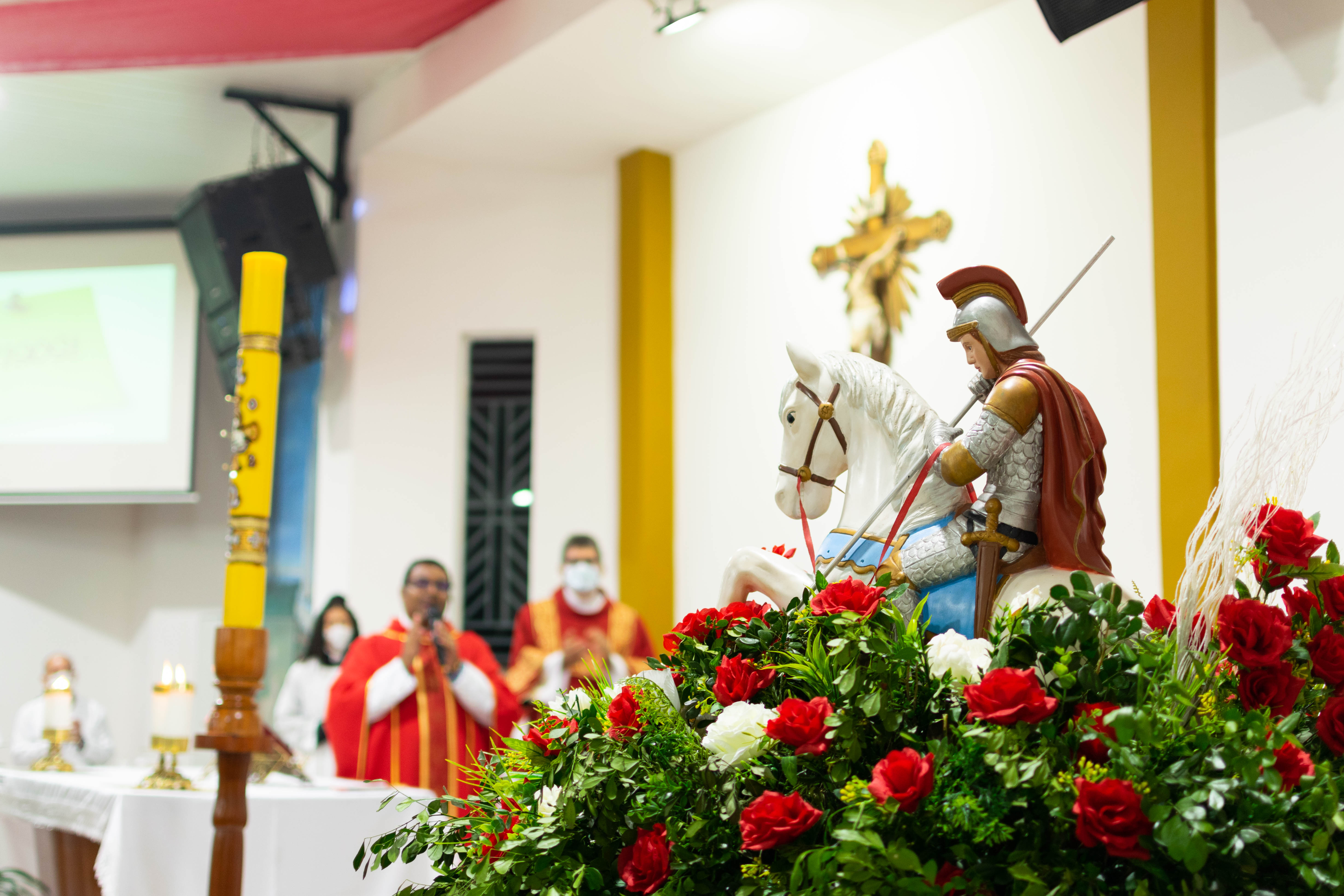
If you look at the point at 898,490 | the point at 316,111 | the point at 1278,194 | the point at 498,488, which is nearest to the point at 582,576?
the point at 498,488

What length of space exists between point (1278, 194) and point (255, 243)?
5669 mm

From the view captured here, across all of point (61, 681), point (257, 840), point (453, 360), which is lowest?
point (257, 840)

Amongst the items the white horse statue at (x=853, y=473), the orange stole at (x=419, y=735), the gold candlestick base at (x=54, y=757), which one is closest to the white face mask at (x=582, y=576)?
the orange stole at (x=419, y=735)

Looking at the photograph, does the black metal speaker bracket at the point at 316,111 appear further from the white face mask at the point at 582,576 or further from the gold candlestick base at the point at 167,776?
the gold candlestick base at the point at 167,776

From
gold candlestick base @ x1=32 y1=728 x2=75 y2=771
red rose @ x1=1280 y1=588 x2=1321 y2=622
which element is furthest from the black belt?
gold candlestick base @ x1=32 y1=728 x2=75 y2=771

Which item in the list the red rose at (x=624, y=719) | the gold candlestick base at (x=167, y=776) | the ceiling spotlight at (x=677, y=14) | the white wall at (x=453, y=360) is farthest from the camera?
the white wall at (x=453, y=360)

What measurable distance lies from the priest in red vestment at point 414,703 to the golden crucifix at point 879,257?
241cm

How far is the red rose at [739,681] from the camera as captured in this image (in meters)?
1.87

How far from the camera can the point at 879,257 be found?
6.20 metres

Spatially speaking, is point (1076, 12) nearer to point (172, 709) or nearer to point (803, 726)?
point (803, 726)

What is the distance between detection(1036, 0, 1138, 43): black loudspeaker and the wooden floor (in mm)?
4420

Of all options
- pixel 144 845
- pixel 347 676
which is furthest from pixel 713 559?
pixel 144 845

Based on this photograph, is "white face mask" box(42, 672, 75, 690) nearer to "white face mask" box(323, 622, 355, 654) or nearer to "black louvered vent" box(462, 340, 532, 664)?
"white face mask" box(323, 622, 355, 654)

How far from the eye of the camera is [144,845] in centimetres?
351
